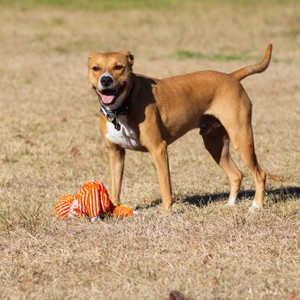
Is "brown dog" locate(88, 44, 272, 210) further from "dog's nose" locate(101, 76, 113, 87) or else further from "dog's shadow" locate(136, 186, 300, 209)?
"dog's shadow" locate(136, 186, 300, 209)

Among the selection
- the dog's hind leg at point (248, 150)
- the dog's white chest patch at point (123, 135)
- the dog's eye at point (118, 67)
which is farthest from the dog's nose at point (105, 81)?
the dog's hind leg at point (248, 150)

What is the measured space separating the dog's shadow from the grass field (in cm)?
2

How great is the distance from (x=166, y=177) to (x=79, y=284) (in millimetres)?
2241

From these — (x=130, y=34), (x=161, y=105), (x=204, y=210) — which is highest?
(x=161, y=105)

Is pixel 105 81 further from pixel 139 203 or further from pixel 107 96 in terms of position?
pixel 139 203

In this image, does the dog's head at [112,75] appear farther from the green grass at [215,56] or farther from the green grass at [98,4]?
the green grass at [98,4]

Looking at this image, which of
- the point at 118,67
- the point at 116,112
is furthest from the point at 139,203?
the point at 118,67

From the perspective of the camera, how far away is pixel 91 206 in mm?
6855

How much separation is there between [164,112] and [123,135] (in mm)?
508

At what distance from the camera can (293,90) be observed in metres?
15.8

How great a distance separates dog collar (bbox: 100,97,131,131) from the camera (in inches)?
277

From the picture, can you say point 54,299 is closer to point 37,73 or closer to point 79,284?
point 79,284

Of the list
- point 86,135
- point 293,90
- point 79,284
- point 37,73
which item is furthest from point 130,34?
point 79,284

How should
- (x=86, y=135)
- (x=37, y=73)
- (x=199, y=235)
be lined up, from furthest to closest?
(x=37, y=73)
(x=86, y=135)
(x=199, y=235)
